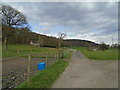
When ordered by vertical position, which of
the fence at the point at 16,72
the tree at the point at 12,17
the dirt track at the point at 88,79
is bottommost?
the fence at the point at 16,72

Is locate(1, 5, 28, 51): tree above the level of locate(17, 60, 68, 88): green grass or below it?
above

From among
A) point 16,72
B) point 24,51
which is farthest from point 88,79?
point 24,51

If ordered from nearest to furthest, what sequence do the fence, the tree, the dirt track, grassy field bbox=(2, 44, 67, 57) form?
the dirt track, the fence, grassy field bbox=(2, 44, 67, 57), the tree

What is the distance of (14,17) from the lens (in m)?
25.0

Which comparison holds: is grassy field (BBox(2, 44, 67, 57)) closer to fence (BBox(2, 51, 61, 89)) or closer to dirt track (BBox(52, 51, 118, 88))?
fence (BBox(2, 51, 61, 89))

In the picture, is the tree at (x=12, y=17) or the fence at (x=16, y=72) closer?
the fence at (x=16, y=72)

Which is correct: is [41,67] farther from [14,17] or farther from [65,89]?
[14,17]

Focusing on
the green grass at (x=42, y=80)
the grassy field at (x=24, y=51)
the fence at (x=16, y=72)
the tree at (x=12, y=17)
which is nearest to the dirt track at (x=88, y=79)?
the green grass at (x=42, y=80)

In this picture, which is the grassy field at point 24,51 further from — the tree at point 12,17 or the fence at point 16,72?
the tree at point 12,17

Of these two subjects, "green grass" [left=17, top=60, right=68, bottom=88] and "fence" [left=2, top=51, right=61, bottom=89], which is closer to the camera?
"green grass" [left=17, top=60, right=68, bottom=88]

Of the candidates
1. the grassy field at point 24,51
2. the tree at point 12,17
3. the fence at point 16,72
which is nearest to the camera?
the fence at point 16,72

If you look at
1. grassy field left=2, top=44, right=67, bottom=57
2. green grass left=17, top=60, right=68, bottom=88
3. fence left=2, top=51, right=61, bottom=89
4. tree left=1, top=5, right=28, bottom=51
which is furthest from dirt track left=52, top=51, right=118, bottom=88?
tree left=1, top=5, right=28, bottom=51

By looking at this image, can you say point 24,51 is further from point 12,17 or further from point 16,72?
point 16,72

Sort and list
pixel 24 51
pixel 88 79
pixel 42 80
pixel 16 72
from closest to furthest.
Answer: pixel 42 80
pixel 88 79
pixel 16 72
pixel 24 51
